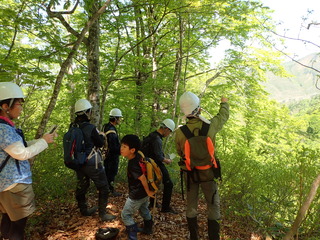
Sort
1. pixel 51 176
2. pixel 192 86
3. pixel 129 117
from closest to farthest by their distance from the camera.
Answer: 1. pixel 51 176
2. pixel 129 117
3. pixel 192 86

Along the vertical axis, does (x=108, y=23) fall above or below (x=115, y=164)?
above

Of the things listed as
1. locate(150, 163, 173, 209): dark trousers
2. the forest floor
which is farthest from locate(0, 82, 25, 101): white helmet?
locate(150, 163, 173, 209): dark trousers

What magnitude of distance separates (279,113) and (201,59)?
21.4 feet

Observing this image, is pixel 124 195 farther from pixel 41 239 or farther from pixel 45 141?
pixel 45 141

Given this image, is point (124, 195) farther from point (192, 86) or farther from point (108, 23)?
point (192, 86)

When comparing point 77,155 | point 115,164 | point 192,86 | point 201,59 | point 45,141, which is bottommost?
point 115,164

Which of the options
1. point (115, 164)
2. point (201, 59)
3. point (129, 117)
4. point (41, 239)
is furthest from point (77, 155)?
point (201, 59)

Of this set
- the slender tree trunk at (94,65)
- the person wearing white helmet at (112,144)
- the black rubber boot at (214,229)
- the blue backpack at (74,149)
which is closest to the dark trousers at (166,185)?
the person wearing white helmet at (112,144)

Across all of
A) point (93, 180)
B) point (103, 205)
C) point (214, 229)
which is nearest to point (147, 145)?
point (93, 180)

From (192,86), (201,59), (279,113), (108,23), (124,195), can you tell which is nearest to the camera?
(124,195)

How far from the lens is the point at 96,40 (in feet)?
17.5

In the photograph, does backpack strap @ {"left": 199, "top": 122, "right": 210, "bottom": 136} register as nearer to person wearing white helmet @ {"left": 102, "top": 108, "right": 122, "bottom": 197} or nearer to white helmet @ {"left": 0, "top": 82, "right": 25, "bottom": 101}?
white helmet @ {"left": 0, "top": 82, "right": 25, "bottom": 101}

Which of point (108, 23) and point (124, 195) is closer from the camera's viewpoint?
point (124, 195)

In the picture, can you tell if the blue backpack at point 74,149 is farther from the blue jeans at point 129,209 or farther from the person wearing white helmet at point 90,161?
the blue jeans at point 129,209
